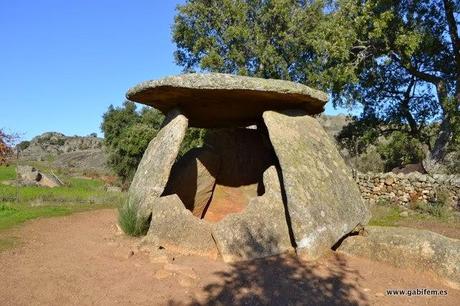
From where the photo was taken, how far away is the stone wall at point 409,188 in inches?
532

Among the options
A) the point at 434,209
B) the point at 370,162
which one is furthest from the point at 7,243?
the point at 370,162

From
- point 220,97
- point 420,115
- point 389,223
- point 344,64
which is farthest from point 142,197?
point 420,115

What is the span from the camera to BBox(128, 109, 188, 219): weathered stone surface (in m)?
7.45

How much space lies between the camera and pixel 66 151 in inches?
2618

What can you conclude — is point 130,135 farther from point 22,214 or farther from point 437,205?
point 437,205

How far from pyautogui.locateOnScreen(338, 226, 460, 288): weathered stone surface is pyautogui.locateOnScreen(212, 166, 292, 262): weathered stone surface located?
101 centimetres

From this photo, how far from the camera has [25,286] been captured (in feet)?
16.3

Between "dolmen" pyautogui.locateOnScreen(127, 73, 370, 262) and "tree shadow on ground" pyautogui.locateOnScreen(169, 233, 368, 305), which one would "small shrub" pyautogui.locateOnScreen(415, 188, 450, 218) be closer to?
"dolmen" pyautogui.locateOnScreen(127, 73, 370, 262)

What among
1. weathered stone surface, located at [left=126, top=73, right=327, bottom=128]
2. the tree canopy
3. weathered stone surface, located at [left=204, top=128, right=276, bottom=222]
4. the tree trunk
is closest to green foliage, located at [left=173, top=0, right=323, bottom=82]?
the tree canopy

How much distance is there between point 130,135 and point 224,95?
16.8 meters

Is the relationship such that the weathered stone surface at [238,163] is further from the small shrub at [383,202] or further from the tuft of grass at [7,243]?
the small shrub at [383,202]

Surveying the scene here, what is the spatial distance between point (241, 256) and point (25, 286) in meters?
2.84

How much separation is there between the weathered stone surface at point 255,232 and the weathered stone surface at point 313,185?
1.22 ft

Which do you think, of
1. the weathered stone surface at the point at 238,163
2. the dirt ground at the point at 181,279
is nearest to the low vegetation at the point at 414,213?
the weathered stone surface at the point at 238,163
